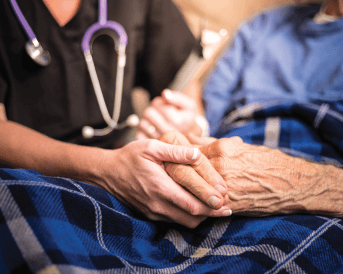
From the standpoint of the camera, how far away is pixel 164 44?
803 millimetres

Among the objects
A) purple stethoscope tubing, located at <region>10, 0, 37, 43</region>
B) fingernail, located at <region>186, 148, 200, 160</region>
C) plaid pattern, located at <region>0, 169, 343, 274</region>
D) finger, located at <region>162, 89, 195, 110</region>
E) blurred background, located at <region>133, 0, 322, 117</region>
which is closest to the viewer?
plaid pattern, located at <region>0, 169, 343, 274</region>

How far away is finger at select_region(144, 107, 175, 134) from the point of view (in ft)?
2.40

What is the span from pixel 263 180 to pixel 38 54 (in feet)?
2.17

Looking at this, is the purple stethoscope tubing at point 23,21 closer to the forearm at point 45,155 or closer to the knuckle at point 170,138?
the forearm at point 45,155

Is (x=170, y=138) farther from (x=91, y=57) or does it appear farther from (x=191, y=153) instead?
(x=91, y=57)

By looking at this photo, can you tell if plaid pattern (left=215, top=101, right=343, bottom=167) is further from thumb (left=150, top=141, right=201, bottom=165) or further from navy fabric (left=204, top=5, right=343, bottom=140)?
thumb (left=150, top=141, right=201, bottom=165)

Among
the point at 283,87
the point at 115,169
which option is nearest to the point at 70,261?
the point at 115,169

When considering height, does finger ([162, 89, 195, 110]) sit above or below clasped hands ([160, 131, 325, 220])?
above

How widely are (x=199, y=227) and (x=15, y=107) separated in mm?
607

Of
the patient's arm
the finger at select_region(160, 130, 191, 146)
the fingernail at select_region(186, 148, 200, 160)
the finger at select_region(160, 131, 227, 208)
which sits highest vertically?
the patient's arm

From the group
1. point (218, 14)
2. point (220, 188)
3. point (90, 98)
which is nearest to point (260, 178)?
point (220, 188)

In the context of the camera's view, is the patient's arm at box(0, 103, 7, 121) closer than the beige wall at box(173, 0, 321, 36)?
Yes

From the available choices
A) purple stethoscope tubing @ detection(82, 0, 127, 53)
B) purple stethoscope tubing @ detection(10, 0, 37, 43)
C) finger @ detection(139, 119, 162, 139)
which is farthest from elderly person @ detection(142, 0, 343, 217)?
purple stethoscope tubing @ detection(10, 0, 37, 43)

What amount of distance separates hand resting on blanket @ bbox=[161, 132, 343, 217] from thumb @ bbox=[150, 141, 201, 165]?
4cm
